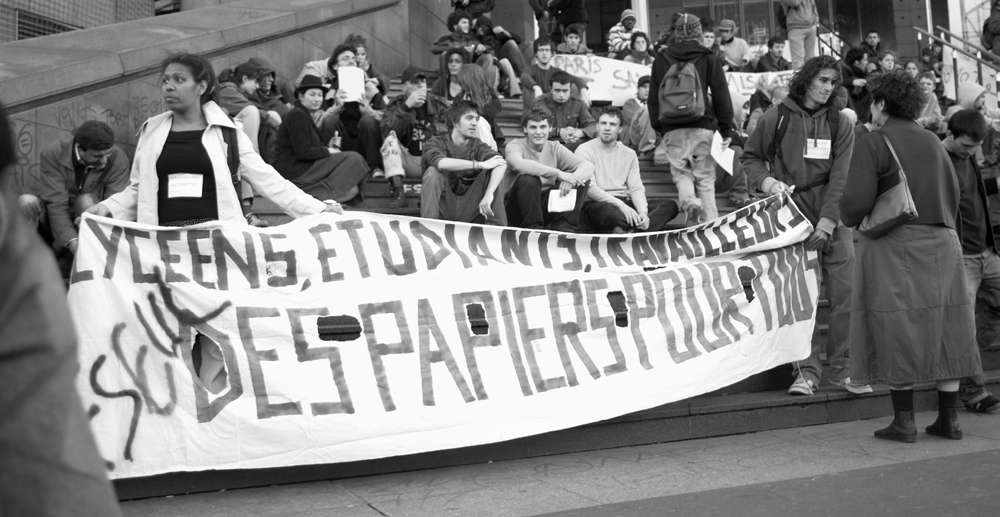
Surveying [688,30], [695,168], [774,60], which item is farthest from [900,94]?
[774,60]

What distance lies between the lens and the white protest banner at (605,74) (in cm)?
1515

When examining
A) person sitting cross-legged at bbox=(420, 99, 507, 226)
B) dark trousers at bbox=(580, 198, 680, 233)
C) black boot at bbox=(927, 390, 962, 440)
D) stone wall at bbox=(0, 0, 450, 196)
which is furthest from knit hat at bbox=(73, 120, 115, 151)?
black boot at bbox=(927, 390, 962, 440)

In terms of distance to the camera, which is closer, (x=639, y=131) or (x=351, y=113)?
(x=351, y=113)

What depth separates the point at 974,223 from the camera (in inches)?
278

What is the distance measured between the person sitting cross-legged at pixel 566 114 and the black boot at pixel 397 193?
2.07 meters

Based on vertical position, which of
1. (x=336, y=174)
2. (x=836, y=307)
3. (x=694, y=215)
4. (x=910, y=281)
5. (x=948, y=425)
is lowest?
(x=948, y=425)

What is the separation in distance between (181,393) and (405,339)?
1141 millimetres

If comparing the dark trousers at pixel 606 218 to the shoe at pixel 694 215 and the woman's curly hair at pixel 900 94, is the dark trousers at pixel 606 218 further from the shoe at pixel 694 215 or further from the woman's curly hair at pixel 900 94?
the woman's curly hair at pixel 900 94

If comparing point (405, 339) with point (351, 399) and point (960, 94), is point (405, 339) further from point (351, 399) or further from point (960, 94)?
→ point (960, 94)

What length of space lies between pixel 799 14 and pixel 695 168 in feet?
26.6

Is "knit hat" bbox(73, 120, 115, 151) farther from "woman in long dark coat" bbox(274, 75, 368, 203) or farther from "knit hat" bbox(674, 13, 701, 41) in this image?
"knit hat" bbox(674, 13, 701, 41)

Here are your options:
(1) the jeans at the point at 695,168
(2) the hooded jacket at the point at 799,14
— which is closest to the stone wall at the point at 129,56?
(1) the jeans at the point at 695,168

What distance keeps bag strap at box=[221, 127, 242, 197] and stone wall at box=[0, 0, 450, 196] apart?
3.13 meters

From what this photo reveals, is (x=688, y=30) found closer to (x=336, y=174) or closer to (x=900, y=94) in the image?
(x=336, y=174)
